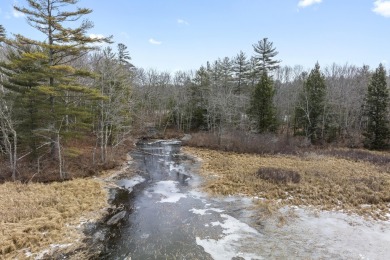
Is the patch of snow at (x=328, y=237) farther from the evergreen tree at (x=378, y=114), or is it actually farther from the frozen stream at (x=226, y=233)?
Result: the evergreen tree at (x=378, y=114)

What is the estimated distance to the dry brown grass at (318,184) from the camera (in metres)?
11.2

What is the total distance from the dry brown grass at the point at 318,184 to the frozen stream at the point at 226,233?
107 centimetres

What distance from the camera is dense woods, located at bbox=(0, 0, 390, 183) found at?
14.6 metres

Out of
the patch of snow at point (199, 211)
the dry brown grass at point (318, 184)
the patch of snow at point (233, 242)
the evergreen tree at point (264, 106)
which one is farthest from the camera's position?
the evergreen tree at point (264, 106)

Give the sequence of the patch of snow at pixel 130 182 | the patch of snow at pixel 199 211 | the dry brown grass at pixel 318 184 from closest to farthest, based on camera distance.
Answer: the patch of snow at pixel 199 211
the dry brown grass at pixel 318 184
the patch of snow at pixel 130 182

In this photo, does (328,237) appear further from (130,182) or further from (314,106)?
(314,106)

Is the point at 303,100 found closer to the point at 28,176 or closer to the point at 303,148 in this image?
the point at 303,148

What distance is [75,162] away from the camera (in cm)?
1695

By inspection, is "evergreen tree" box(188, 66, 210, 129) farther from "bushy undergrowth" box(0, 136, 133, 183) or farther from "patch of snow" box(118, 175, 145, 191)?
"patch of snow" box(118, 175, 145, 191)

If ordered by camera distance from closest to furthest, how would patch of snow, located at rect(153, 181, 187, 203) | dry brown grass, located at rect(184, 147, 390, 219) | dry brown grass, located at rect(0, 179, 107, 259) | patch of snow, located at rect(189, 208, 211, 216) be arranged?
1. dry brown grass, located at rect(0, 179, 107, 259)
2. patch of snow, located at rect(189, 208, 211, 216)
3. dry brown grass, located at rect(184, 147, 390, 219)
4. patch of snow, located at rect(153, 181, 187, 203)

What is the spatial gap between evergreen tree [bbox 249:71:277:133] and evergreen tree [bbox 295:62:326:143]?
3498mm

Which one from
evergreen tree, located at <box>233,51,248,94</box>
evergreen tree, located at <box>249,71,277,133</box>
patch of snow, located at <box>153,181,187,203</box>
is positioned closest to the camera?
patch of snow, located at <box>153,181,187,203</box>

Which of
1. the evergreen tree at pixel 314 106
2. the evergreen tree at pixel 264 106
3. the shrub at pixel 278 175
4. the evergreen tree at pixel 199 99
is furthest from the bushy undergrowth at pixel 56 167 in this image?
the evergreen tree at pixel 314 106

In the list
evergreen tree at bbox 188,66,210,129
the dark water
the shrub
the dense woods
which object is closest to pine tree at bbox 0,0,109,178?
the dense woods
